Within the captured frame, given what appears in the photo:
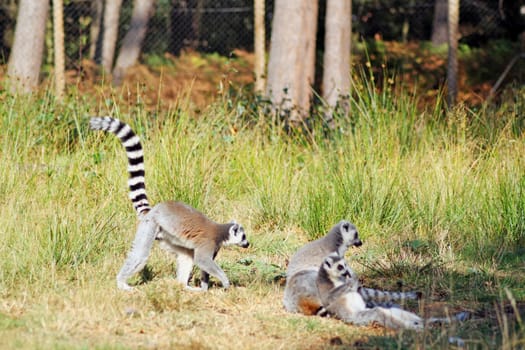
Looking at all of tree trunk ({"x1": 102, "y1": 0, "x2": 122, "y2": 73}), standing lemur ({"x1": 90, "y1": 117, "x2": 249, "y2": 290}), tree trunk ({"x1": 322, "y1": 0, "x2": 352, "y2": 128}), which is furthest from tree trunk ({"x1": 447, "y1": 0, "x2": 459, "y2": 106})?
tree trunk ({"x1": 102, "y1": 0, "x2": 122, "y2": 73})

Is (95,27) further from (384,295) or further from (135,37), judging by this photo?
(384,295)

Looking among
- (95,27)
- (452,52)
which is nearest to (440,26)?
(95,27)

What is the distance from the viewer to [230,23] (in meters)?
22.5

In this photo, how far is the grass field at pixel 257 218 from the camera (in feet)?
16.6

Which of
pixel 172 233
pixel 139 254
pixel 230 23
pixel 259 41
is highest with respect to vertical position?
pixel 259 41

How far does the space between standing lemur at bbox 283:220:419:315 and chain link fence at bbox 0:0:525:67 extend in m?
13.7

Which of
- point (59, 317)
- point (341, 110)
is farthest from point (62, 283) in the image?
point (341, 110)

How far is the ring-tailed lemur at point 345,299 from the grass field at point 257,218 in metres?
0.10

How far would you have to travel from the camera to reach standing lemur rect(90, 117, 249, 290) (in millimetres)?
5782

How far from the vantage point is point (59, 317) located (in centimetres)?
497

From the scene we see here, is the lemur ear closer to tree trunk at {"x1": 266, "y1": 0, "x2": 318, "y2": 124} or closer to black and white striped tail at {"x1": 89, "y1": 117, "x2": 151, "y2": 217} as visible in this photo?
black and white striped tail at {"x1": 89, "y1": 117, "x2": 151, "y2": 217}

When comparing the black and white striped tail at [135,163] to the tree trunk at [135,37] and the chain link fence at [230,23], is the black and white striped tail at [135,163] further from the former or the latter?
the tree trunk at [135,37]

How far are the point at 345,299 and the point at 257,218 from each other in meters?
2.87

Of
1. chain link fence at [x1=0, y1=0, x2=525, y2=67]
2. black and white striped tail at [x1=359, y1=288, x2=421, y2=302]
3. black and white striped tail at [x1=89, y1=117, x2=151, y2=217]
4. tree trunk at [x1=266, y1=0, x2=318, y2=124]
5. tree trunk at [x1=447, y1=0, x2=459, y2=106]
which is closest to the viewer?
black and white striped tail at [x1=359, y1=288, x2=421, y2=302]
